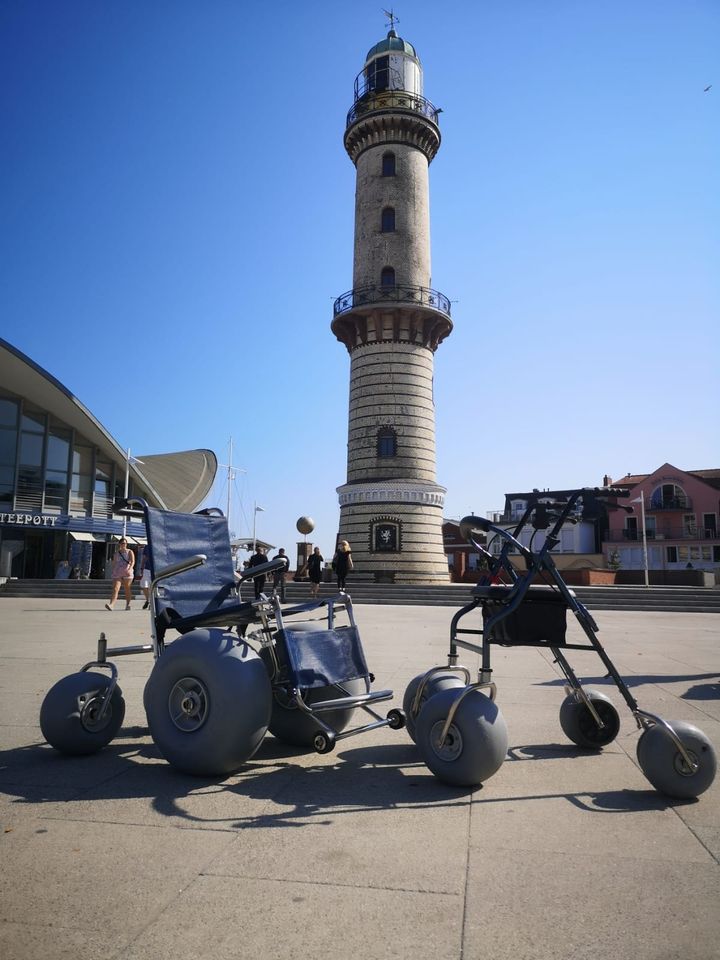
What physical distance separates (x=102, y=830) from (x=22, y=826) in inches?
14.9

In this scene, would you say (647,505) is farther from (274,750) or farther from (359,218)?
(274,750)

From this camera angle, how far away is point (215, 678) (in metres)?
3.78

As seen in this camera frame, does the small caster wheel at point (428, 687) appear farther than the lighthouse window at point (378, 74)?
No

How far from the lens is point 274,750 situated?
4.63 m

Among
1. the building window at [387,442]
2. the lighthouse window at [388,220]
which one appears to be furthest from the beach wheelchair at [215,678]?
the lighthouse window at [388,220]

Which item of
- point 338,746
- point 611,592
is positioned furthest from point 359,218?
point 338,746

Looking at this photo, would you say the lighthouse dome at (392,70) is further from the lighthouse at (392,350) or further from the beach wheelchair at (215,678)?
the beach wheelchair at (215,678)

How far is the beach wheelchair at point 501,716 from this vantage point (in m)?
3.57

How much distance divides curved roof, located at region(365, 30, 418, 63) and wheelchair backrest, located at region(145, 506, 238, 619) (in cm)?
3809

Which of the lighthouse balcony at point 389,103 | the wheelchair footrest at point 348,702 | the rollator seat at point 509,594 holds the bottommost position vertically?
the wheelchair footrest at point 348,702

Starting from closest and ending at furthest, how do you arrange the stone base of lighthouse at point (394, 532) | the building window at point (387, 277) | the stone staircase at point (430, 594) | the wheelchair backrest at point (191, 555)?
the wheelchair backrest at point (191, 555) → the stone staircase at point (430, 594) → the stone base of lighthouse at point (394, 532) → the building window at point (387, 277)

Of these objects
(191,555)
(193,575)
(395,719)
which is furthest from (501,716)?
(191,555)

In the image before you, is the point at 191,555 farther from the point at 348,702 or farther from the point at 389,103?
the point at 389,103

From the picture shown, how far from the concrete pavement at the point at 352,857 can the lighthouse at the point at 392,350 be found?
25920mm
